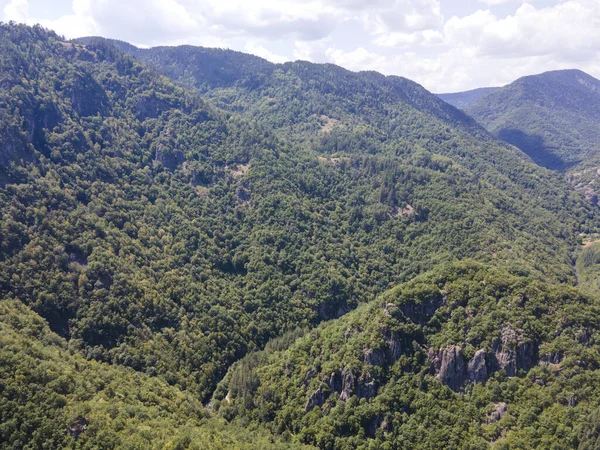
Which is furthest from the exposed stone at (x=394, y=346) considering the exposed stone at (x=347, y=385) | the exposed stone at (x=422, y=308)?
the exposed stone at (x=347, y=385)

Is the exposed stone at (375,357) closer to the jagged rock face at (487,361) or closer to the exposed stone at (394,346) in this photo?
the exposed stone at (394,346)

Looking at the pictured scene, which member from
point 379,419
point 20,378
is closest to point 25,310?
point 20,378

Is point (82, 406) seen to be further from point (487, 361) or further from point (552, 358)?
point (552, 358)

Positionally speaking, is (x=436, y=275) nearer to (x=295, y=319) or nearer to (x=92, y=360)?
(x=295, y=319)

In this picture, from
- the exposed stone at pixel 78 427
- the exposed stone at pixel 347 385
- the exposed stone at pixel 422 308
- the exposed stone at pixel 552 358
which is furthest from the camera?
the exposed stone at pixel 422 308

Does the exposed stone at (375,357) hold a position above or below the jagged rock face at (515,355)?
below

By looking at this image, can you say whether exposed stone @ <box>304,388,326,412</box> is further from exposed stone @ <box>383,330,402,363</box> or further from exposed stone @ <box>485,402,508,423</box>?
exposed stone @ <box>485,402,508,423</box>
